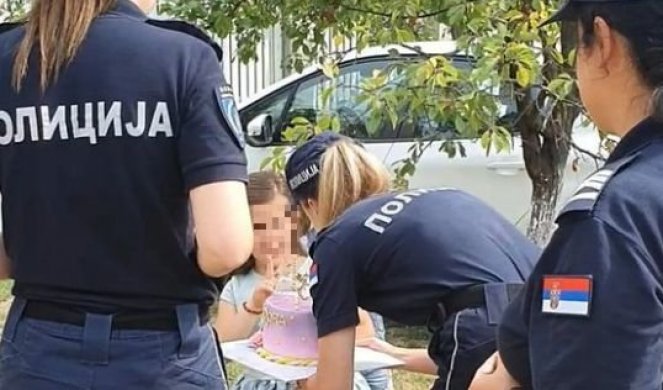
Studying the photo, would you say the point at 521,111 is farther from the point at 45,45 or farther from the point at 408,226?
the point at 45,45

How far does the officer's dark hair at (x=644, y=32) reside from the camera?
1.44 metres

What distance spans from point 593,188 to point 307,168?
1282 mm

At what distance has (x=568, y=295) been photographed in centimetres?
140

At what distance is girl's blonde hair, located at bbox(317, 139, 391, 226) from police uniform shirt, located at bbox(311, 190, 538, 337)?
31cm

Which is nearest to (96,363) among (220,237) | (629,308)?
(220,237)

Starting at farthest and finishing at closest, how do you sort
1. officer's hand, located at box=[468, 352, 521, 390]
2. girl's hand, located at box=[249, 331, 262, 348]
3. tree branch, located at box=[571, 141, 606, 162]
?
1. tree branch, located at box=[571, 141, 606, 162]
2. girl's hand, located at box=[249, 331, 262, 348]
3. officer's hand, located at box=[468, 352, 521, 390]

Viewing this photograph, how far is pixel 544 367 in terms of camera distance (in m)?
1.44

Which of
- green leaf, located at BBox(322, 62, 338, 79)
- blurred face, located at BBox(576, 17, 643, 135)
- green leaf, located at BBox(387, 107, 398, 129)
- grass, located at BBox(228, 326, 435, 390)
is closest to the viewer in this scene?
blurred face, located at BBox(576, 17, 643, 135)

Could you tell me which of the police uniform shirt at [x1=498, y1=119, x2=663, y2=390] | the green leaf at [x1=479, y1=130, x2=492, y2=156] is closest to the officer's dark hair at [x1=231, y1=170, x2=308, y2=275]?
the green leaf at [x1=479, y1=130, x2=492, y2=156]

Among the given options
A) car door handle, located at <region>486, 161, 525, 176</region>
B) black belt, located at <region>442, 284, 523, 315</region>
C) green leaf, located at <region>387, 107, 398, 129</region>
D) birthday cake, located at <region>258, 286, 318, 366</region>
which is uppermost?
green leaf, located at <region>387, 107, 398, 129</region>

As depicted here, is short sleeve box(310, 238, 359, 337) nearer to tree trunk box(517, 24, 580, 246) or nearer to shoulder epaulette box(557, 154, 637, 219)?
shoulder epaulette box(557, 154, 637, 219)

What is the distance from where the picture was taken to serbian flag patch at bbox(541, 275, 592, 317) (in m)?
1.38

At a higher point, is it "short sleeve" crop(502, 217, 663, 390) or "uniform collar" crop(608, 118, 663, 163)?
"uniform collar" crop(608, 118, 663, 163)

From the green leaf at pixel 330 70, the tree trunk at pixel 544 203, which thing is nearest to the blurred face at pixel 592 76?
the green leaf at pixel 330 70
